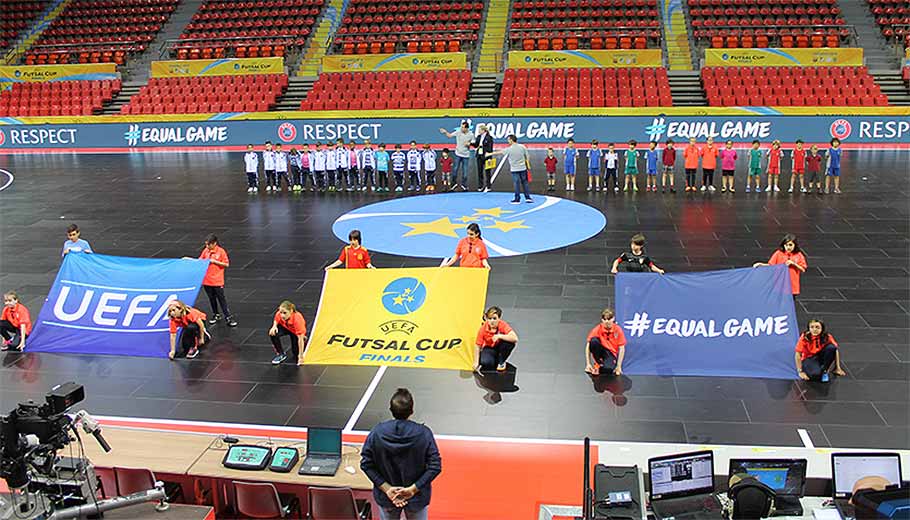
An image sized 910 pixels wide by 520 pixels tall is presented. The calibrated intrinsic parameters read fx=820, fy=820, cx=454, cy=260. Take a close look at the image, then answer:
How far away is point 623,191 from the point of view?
21797 millimetres

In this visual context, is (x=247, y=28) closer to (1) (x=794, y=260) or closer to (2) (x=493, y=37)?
(2) (x=493, y=37)

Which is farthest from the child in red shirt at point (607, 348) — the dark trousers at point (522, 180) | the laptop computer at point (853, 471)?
the dark trousers at point (522, 180)

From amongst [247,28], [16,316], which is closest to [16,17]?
[247,28]

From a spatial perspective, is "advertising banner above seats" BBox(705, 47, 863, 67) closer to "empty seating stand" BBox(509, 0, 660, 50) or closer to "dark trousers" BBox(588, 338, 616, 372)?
"empty seating stand" BBox(509, 0, 660, 50)

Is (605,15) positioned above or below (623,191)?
above

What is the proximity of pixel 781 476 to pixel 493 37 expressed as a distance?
33.2 metres

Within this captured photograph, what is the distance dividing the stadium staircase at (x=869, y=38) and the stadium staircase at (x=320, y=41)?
2334 cm

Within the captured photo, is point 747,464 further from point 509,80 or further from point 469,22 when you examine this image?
point 469,22

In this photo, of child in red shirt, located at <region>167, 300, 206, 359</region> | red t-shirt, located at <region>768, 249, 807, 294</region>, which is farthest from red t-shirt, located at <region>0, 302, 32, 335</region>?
red t-shirt, located at <region>768, 249, 807, 294</region>

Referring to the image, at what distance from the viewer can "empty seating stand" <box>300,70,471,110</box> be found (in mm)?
32312

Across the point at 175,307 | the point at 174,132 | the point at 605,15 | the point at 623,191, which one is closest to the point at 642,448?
the point at 175,307

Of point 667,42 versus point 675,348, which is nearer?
point 675,348

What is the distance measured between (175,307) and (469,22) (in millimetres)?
29847

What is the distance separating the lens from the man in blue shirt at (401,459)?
6.10 metres
